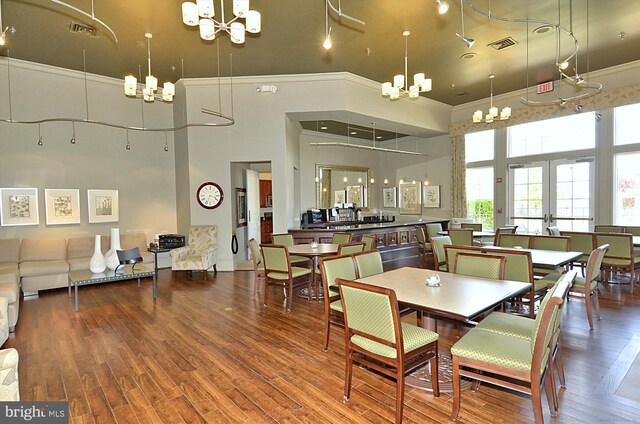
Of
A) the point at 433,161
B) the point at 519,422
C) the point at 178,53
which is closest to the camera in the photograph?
the point at 519,422

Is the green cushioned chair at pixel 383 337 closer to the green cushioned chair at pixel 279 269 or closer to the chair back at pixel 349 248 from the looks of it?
the chair back at pixel 349 248

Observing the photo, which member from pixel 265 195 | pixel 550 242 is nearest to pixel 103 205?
pixel 265 195

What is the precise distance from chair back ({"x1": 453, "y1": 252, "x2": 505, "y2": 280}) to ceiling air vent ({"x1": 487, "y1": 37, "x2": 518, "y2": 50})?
4273 millimetres

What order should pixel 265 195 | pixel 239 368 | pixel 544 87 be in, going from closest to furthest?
pixel 239 368 < pixel 544 87 < pixel 265 195

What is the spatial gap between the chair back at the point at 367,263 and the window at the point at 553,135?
6.67m

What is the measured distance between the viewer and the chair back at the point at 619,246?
4820 mm

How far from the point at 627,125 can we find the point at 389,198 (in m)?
6.15

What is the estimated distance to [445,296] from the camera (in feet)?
8.11

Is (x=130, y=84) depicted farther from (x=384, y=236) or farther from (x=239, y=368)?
(x=384, y=236)

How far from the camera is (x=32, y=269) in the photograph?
17.7 feet

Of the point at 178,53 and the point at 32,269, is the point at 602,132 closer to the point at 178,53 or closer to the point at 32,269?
the point at 178,53

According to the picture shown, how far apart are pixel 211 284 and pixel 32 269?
278cm

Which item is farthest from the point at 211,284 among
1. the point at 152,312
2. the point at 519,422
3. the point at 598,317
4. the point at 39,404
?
Answer: the point at 598,317

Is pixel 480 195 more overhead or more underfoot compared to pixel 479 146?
more underfoot
